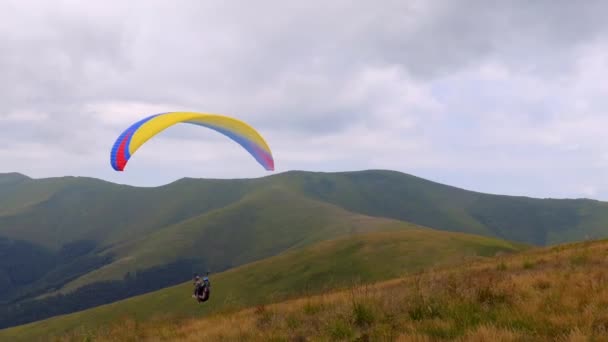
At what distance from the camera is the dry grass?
6.94m

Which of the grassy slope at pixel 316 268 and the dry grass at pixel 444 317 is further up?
the dry grass at pixel 444 317

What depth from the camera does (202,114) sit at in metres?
22.6

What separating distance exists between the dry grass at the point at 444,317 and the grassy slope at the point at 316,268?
227 feet

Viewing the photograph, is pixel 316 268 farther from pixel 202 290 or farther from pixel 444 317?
pixel 444 317

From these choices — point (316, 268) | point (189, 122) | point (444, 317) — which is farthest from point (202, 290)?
point (316, 268)

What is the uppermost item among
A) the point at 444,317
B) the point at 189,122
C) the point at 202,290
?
the point at 189,122

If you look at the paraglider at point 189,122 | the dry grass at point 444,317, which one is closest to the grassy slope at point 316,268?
the paraglider at point 189,122

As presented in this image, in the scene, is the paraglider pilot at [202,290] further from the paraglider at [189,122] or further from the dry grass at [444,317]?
the dry grass at [444,317]

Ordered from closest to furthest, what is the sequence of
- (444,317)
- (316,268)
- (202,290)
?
(444,317)
(202,290)
(316,268)

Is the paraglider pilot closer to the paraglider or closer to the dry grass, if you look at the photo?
the paraglider

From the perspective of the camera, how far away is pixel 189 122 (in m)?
23.4

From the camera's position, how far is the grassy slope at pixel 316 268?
84.1 meters

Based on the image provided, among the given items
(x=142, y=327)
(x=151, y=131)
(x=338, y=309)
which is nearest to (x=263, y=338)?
(x=338, y=309)

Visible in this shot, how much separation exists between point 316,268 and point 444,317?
294ft
